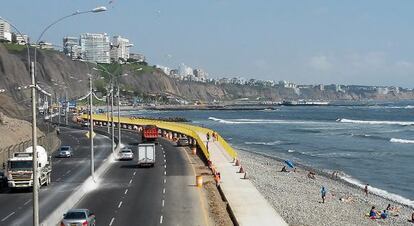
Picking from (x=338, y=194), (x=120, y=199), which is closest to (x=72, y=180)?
(x=120, y=199)

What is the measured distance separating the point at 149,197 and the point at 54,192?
21.3 feet

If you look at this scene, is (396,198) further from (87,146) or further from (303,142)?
(303,142)

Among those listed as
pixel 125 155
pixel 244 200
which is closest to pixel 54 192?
pixel 244 200

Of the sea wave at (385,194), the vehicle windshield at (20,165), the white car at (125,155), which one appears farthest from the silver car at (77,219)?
the white car at (125,155)

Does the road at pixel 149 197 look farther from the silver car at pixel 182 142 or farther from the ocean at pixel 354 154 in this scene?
the silver car at pixel 182 142

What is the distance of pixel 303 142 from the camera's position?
397ft

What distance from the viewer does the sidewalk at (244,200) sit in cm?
3269

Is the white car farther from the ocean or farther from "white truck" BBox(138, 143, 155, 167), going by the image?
the ocean

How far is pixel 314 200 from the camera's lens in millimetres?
50906

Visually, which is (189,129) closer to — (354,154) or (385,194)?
(354,154)

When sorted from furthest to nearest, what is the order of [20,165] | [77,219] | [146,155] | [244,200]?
[146,155] < [20,165] < [244,200] < [77,219]

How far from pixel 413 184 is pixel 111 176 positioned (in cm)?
3384

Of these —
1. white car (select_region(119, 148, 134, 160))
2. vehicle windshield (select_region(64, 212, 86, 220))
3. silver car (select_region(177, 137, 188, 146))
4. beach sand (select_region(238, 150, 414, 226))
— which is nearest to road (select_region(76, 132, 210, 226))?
vehicle windshield (select_region(64, 212, 86, 220))

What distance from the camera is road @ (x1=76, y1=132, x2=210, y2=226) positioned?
33.0 m
